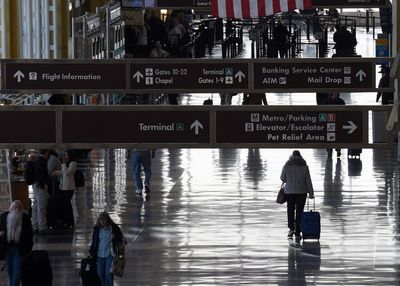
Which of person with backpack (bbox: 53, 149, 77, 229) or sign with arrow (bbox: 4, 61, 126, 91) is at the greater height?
sign with arrow (bbox: 4, 61, 126, 91)

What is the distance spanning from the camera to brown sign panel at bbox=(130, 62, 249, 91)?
22.6m

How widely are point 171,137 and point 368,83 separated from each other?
10.6ft

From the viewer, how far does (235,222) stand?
26.8 metres

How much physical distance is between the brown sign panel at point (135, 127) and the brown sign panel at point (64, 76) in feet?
7.96

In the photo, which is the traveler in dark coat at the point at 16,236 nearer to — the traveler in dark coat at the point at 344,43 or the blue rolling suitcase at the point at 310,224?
the blue rolling suitcase at the point at 310,224

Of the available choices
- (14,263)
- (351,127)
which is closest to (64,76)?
(14,263)

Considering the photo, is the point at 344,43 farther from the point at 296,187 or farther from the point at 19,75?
the point at 19,75

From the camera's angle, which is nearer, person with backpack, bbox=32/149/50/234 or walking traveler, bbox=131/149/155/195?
person with backpack, bbox=32/149/50/234

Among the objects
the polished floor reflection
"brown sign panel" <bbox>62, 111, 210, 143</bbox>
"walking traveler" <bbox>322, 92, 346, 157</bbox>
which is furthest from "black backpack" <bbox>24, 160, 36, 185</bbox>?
"walking traveler" <bbox>322, 92, 346, 157</bbox>

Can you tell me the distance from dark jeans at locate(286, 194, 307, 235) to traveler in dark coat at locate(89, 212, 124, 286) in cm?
468

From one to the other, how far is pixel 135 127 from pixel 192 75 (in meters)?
2.65

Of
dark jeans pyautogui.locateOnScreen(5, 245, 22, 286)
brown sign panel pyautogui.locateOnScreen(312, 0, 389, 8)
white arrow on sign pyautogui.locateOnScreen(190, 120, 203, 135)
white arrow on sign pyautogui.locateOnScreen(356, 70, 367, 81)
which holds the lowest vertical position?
dark jeans pyautogui.locateOnScreen(5, 245, 22, 286)

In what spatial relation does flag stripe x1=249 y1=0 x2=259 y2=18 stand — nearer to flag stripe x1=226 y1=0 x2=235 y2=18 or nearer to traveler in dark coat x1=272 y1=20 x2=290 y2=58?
flag stripe x1=226 y1=0 x2=235 y2=18

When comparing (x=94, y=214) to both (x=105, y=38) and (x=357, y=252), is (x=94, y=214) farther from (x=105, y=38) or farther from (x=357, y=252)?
(x=105, y=38)
